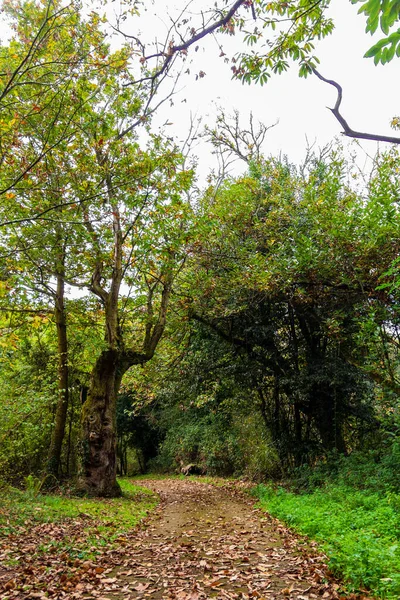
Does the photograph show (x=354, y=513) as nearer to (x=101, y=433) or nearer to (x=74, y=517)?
(x=74, y=517)

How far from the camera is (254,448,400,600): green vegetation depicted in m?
4.19

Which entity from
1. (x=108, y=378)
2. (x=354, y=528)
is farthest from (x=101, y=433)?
(x=354, y=528)

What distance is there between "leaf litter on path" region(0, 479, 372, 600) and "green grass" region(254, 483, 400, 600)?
0.71 feet

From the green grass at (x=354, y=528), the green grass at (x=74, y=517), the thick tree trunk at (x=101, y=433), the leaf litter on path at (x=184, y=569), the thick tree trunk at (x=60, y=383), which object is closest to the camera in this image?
the green grass at (x=354, y=528)

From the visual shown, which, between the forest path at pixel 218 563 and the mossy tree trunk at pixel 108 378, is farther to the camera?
the mossy tree trunk at pixel 108 378

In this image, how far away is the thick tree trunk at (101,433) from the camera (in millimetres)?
11367

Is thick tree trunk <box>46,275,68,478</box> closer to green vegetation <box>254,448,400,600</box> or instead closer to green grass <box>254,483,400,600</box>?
green vegetation <box>254,448,400,600</box>

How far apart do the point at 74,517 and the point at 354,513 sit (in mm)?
5544

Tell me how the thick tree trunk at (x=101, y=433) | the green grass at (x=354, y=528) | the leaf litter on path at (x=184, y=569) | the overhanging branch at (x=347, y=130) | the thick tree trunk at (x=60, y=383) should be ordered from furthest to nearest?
the thick tree trunk at (x=60, y=383) → the thick tree trunk at (x=101, y=433) → the leaf litter on path at (x=184, y=569) → the green grass at (x=354, y=528) → the overhanging branch at (x=347, y=130)

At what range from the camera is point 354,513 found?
21.9 ft

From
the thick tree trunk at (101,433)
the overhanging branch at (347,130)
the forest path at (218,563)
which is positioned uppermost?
the overhanging branch at (347,130)

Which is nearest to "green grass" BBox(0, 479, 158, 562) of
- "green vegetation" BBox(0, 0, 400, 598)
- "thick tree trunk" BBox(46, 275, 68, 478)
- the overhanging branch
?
"green vegetation" BBox(0, 0, 400, 598)

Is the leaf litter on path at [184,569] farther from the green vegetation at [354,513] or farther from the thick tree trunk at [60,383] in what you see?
the thick tree trunk at [60,383]

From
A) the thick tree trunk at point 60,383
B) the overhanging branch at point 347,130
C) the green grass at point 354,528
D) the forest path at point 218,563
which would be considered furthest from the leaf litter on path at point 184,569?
the thick tree trunk at point 60,383
